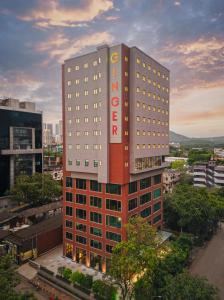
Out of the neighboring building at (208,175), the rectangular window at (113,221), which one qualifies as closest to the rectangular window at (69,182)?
the rectangular window at (113,221)

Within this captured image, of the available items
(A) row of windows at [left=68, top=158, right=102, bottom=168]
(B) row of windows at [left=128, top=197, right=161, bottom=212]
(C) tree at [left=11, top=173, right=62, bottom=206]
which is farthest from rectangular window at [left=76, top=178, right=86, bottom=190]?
(C) tree at [left=11, top=173, right=62, bottom=206]

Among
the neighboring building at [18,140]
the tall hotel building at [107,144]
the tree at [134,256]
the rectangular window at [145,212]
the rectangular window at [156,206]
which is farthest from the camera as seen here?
the neighboring building at [18,140]

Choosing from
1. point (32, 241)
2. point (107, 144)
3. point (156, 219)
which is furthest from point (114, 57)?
point (32, 241)

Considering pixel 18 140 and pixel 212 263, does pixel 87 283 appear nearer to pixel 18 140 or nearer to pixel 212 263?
pixel 212 263

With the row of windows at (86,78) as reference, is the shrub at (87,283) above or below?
below

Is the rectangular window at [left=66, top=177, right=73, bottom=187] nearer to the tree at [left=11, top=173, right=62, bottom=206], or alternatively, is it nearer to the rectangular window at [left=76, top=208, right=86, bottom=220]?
the rectangular window at [left=76, top=208, right=86, bottom=220]

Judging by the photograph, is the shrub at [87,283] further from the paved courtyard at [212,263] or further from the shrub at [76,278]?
the paved courtyard at [212,263]
